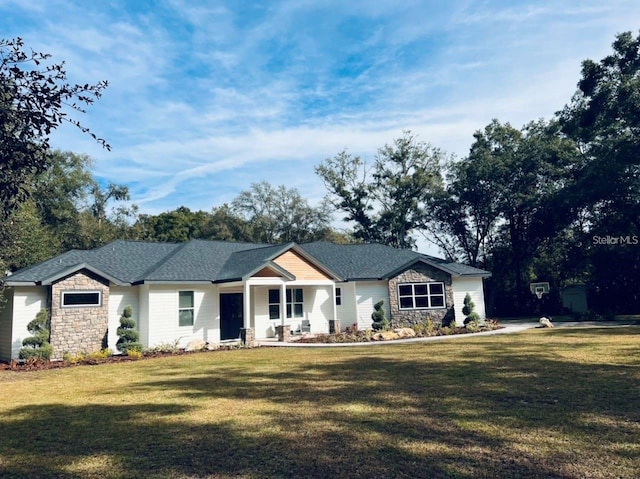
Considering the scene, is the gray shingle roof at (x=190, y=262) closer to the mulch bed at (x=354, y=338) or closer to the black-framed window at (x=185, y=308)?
the black-framed window at (x=185, y=308)

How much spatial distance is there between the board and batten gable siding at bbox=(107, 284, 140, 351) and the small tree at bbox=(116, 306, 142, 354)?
0.51 meters

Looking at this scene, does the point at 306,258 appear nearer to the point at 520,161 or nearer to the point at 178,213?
the point at 520,161

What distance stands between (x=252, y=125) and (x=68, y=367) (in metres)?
11.9

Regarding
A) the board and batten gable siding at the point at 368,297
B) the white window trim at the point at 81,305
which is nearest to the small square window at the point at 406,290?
the board and batten gable siding at the point at 368,297

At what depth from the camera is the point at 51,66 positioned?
4523 mm

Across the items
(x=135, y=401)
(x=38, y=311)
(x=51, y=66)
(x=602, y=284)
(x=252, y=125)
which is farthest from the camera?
(x=602, y=284)

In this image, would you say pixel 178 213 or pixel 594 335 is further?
pixel 178 213

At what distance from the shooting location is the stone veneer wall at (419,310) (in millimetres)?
25125

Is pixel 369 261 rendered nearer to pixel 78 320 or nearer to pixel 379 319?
pixel 379 319

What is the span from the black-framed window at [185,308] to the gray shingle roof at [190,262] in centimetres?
80

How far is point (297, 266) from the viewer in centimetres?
2303

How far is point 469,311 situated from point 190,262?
15253 millimetres

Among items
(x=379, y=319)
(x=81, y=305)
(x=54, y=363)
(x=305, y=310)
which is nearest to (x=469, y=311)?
(x=379, y=319)

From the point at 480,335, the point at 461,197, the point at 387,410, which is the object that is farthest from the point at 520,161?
the point at 387,410
